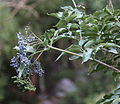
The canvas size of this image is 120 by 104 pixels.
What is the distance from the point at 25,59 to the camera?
21.6 inches

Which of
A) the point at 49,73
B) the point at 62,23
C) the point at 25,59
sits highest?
the point at 49,73

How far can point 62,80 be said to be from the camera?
14.3 feet

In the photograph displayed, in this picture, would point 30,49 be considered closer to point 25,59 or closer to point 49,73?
point 25,59

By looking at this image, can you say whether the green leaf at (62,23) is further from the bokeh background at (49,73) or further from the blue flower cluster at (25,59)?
the bokeh background at (49,73)

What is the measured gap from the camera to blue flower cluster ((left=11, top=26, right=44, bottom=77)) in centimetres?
55

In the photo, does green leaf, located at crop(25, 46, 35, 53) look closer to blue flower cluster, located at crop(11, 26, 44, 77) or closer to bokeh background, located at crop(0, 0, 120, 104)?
blue flower cluster, located at crop(11, 26, 44, 77)

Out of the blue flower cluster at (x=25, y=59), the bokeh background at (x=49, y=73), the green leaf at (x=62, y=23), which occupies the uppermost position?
the bokeh background at (x=49, y=73)

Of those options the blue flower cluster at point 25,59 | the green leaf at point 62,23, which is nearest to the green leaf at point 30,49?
the blue flower cluster at point 25,59

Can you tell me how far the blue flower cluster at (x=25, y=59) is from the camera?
0.55 m

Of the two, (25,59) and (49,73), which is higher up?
(49,73)

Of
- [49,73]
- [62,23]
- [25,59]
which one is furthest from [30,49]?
[49,73]

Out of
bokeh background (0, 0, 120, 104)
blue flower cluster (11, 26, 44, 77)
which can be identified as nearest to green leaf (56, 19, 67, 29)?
blue flower cluster (11, 26, 44, 77)

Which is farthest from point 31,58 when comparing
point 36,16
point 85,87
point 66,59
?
point 85,87

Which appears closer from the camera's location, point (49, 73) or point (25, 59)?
point (25, 59)
